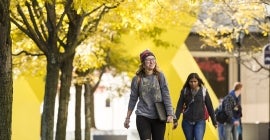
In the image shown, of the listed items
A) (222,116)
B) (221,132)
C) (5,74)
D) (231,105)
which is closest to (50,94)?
(231,105)

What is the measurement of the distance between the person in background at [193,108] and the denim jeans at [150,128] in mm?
2178

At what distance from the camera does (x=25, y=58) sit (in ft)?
71.2

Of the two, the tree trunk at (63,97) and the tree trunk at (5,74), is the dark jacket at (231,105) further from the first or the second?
the tree trunk at (5,74)

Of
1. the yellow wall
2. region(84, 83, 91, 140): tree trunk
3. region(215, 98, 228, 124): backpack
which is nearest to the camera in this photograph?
region(215, 98, 228, 124): backpack

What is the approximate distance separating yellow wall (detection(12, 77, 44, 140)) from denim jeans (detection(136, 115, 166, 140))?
10872 millimetres

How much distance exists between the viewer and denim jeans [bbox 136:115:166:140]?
34.8ft

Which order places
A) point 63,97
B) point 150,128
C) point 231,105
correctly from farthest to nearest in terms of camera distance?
point 231,105 < point 63,97 < point 150,128

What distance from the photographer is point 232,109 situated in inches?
730

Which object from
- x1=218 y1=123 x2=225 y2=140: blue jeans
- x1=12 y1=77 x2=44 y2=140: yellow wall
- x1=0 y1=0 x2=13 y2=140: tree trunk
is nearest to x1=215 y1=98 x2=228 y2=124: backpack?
x1=218 y1=123 x2=225 y2=140: blue jeans

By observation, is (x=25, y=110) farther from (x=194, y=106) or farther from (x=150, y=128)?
(x=150, y=128)

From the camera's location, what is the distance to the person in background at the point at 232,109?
18.2 m

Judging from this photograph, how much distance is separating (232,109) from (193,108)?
5.77m

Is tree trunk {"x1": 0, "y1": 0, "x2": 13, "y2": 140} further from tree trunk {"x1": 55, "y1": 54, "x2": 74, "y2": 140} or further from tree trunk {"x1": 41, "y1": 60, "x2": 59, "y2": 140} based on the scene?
tree trunk {"x1": 55, "y1": 54, "x2": 74, "y2": 140}

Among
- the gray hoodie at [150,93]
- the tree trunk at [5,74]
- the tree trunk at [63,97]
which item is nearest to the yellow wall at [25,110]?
the tree trunk at [63,97]
